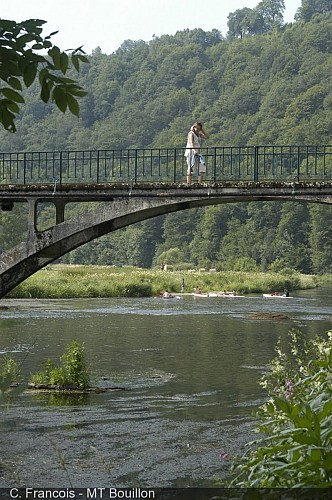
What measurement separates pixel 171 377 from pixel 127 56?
496 feet

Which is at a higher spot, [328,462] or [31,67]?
[31,67]

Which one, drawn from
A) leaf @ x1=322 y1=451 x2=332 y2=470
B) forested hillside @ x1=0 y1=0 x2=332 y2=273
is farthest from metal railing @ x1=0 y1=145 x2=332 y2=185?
leaf @ x1=322 y1=451 x2=332 y2=470

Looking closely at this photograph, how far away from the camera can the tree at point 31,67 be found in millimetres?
5535

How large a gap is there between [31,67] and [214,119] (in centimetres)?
12582

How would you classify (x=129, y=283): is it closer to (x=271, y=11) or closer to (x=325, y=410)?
(x=325, y=410)

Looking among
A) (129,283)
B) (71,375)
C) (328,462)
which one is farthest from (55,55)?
(129,283)

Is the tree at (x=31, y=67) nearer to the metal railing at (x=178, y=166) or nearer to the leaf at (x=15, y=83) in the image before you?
the leaf at (x=15, y=83)

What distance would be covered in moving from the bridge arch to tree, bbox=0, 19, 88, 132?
14.0m

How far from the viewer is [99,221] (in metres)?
20.0

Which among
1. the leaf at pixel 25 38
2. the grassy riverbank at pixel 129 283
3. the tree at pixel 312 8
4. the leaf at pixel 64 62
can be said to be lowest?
the grassy riverbank at pixel 129 283

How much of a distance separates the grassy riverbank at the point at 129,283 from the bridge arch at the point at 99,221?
30.5 metres

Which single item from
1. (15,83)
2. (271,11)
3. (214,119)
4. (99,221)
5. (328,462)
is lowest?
(328,462)

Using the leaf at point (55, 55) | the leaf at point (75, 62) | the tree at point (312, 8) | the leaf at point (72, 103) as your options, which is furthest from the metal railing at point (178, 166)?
the tree at point (312, 8)

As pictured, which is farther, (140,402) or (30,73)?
(140,402)
